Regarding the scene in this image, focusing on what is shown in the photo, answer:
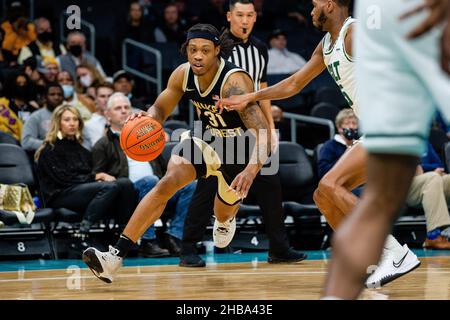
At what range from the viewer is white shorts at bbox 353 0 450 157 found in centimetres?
275

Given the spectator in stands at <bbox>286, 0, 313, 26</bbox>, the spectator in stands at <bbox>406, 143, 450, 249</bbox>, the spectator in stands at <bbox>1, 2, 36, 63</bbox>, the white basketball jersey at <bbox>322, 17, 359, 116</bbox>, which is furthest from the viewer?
the spectator in stands at <bbox>286, 0, 313, 26</bbox>

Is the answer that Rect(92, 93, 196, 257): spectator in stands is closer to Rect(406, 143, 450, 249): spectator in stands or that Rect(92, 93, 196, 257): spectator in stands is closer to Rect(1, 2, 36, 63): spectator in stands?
Rect(406, 143, 450, 249): spectator in stands

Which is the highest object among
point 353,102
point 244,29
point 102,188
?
point 244,29

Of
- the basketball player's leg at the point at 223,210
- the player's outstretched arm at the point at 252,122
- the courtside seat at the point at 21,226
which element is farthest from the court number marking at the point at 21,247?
the player's outstretched arm at the point at 252,122

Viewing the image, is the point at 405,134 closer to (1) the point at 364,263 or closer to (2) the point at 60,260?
(1) the point at 364,263

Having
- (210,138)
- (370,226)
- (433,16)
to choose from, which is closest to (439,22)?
(433,16)

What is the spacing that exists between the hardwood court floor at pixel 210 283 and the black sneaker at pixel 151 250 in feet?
3.44

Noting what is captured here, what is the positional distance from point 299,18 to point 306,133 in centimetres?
357

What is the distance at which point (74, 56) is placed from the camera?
1193 cm

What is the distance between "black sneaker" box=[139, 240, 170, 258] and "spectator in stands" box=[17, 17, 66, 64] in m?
4.30

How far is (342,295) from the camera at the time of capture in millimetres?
2828

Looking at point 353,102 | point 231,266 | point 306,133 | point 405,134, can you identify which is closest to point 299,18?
point 306,133

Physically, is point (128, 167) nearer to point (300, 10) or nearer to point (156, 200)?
point (156, 200)

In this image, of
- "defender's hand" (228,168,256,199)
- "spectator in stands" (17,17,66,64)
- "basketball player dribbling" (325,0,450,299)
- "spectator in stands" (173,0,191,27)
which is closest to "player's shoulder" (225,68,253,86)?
"defender's hand" (228,168,256,199)
